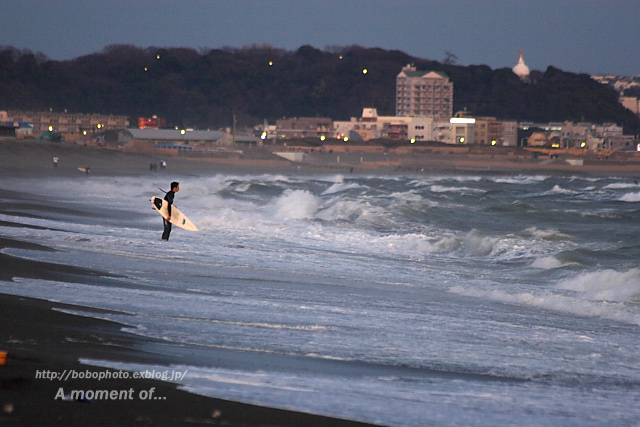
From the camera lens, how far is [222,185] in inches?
1608

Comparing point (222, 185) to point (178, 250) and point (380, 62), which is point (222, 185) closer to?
point (178, 250)

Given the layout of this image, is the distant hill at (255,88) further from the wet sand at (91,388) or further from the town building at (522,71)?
the wet sand at (91,388)

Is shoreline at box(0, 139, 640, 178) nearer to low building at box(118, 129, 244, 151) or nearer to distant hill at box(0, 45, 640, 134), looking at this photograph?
low building at box(118, 129, 244, 151)

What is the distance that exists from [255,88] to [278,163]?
8209 centimetres

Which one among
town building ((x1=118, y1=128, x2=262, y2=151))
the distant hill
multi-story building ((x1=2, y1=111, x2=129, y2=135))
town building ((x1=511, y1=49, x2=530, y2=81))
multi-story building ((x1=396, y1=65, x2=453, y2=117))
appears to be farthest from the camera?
town building ((x1=511, y1=49, x2=530, y2=81))

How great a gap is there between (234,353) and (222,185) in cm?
3518

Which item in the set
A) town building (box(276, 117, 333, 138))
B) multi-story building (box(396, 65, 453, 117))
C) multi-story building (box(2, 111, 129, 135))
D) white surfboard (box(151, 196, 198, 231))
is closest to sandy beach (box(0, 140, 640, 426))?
white surfboard (box(151, 196, 198, 231))

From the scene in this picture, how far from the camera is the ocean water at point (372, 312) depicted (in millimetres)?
5301

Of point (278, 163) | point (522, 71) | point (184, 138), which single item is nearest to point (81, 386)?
point (278, 163)

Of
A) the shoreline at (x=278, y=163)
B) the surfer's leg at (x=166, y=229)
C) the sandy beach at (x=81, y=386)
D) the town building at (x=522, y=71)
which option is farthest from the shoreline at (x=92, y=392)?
the town building at (x=522, y=71)

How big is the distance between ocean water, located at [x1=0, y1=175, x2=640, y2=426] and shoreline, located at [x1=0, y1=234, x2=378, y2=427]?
0.18 metres

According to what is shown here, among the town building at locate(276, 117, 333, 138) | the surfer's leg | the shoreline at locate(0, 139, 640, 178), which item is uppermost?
the town building at locate(276, 117, 333, 138)

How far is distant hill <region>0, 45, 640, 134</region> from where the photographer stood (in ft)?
458

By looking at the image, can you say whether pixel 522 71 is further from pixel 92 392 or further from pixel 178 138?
pixel 92 392
